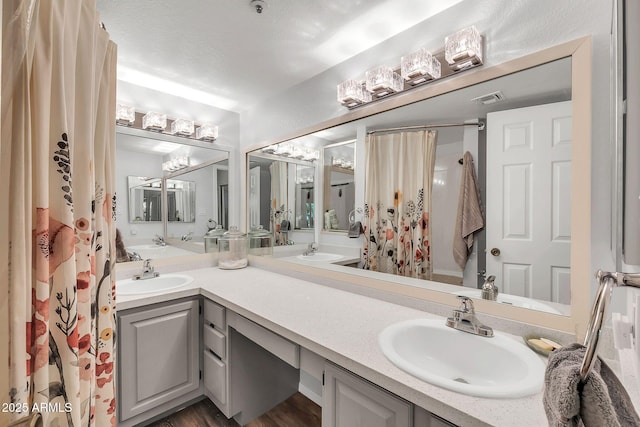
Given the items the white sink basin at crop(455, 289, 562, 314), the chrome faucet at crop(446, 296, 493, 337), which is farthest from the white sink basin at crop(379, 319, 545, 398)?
the white sink basin at crop(455, 289, 562, 314)

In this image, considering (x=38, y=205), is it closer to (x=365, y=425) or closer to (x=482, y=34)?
(x=365, y=425)

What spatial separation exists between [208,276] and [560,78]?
229cm

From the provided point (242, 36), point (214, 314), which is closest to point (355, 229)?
point (214, 314)

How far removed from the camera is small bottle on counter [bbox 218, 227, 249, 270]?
2.39 metres

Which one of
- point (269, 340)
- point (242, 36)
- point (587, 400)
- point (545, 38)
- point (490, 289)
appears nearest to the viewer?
point (587, 400)

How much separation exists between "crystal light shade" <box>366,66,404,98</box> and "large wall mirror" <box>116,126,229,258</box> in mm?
1600

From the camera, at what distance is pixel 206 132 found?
95.7 inches

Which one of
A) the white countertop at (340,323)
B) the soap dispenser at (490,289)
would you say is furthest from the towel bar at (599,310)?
the soap dispenser at (490,289)

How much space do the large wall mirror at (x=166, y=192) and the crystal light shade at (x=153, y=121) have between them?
5 cm

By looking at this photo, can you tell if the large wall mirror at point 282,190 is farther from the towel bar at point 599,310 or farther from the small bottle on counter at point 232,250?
the towel bar at point 599,310

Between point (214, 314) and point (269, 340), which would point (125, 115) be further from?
point (269, 340)

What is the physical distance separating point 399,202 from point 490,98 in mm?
631

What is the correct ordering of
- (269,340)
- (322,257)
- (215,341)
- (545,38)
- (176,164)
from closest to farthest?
(545,38) < (269,340) < (215,341) < (322,257) < (176,164)

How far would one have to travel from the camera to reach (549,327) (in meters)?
1.05
